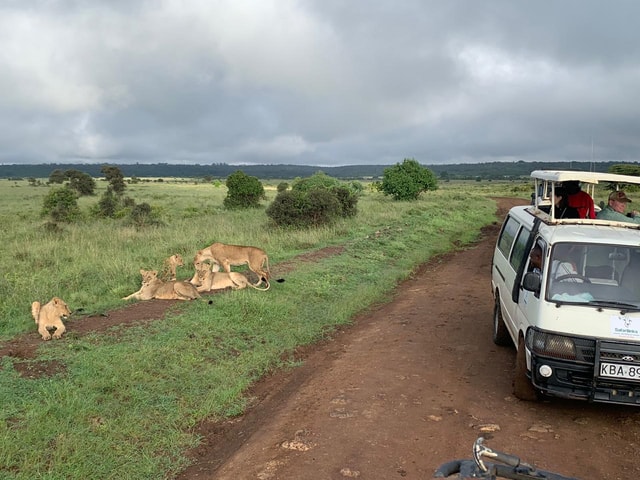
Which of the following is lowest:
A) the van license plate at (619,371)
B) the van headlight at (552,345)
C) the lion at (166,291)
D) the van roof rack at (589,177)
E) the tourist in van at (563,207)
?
the lion at (166,291)

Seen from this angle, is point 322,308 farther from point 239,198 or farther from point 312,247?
point 239,198

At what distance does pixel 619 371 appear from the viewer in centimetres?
477

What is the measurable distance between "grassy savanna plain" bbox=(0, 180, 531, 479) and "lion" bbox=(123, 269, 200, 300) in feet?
1.19

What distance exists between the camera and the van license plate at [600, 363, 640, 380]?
4.73 metres

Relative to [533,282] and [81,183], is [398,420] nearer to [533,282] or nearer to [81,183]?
[533,282]

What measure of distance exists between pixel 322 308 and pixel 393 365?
3061 mm

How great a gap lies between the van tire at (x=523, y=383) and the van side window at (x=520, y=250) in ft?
3.66

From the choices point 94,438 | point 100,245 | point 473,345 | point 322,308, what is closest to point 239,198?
point 100,245

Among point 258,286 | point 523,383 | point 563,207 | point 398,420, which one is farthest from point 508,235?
point 258,286

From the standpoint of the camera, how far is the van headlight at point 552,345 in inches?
194

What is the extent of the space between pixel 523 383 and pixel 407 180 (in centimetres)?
3903

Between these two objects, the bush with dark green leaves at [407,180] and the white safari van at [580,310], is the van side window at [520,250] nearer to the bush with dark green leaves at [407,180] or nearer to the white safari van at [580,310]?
the white safari van at [580,310]

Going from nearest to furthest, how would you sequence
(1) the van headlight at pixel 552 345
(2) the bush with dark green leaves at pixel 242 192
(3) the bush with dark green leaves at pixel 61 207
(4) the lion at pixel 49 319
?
(1) the van headlight at pixel 552 345 < (4) the lion at pixel 49 319 < (3) the bush with dark green leaves at pixel 61 207 < (2) the bush with dark green leaves at pixel 242 192

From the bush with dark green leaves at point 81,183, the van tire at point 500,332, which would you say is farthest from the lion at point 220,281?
the bush with dark green leaves at point 81,183
